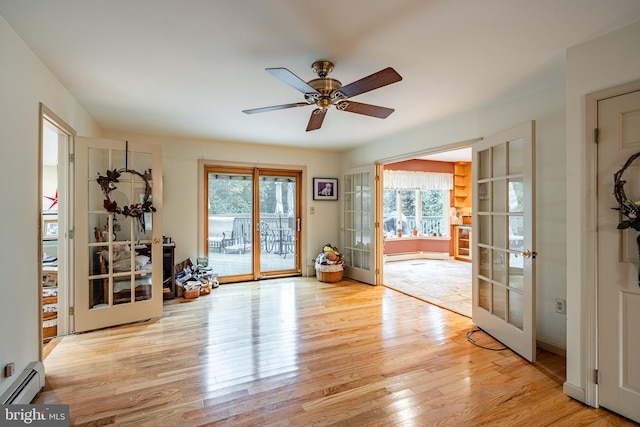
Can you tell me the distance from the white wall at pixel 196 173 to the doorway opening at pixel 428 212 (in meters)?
2.21

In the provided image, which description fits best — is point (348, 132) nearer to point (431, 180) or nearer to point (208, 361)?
point (208, 361)

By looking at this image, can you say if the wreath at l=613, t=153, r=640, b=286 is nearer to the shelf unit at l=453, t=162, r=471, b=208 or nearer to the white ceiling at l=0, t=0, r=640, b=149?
the white ceiling at l=0, t=0, r=640, b=149

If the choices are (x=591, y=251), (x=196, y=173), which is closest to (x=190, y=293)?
(x=196, y=173)

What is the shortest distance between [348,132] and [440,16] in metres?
2.76

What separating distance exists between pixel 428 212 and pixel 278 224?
450 centimetres

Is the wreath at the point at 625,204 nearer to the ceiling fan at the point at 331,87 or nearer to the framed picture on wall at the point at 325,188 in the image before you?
the ceiling fan at the point at 331,87

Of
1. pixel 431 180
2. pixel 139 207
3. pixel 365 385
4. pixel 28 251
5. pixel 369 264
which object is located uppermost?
pixel 431 180

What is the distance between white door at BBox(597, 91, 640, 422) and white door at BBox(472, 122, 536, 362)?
1.79ft

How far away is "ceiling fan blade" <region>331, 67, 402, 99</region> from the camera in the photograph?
1.93 metres

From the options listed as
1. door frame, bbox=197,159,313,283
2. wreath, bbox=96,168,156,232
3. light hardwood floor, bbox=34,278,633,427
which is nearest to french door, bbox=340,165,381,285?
door frame, bbox=197,159,313,283

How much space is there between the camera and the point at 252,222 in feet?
17.9

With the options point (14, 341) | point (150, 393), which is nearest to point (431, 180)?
point (150, 393)

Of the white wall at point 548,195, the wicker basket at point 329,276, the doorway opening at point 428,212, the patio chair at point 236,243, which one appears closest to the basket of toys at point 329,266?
the wicker basket at point 329,276

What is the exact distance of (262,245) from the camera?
18.3 ft
